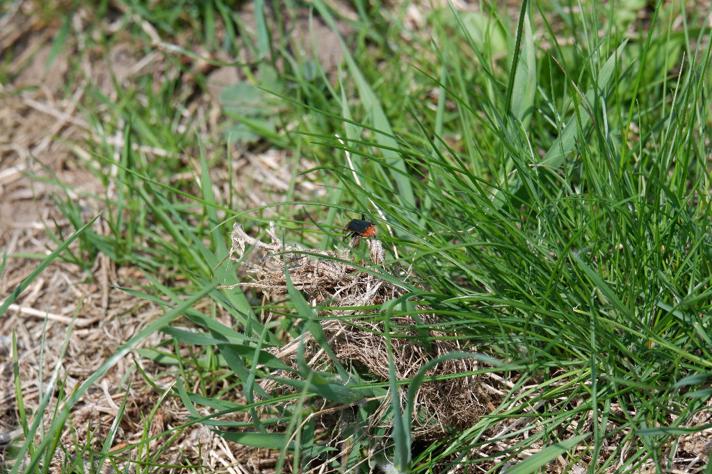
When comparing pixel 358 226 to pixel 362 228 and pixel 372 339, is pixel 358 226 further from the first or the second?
Result: pixel 372 339

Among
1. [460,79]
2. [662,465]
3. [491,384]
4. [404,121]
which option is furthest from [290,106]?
[662,465]

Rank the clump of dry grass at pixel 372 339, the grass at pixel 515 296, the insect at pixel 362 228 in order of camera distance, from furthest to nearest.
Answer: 1. the insect at pixel 362 228
2. the clump of dry grass at pixel 372 339
3. the grass at pixel 515 296

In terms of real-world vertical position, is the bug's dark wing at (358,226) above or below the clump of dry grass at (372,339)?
above

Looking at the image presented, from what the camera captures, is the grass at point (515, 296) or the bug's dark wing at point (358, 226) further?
the bug's dark wing at point (358, 226)

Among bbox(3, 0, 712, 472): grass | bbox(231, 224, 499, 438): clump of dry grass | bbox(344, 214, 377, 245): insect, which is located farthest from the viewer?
bbox(344, 214, 377, 245): insect

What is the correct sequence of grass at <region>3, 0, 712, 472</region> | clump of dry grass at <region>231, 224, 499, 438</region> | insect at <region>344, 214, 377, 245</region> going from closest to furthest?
grass at <region>3, 0, 712, 472</region>
clump of dry grass at <region>231, 224, 499, 438</region>
insect at <region>344, 214, 377, 245</region>

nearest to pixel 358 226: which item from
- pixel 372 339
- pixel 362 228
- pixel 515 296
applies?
pixel 362 228
